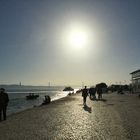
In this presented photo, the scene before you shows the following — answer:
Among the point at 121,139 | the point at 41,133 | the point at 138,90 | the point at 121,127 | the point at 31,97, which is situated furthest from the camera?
the point at 31,97

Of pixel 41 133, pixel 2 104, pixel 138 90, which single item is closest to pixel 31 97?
pixel 138 90

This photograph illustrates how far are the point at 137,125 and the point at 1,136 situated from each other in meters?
7.23

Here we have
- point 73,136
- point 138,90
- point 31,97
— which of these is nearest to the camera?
point 73,136

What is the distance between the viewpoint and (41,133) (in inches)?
536

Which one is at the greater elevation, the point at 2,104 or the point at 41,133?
the point at 2,104

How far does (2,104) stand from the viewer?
19.3 m

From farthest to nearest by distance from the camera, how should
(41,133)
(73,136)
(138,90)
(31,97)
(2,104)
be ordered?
1. (31,97)
2. (138,90)
3. (2,104)
4. (41,133)
5. (73,136)

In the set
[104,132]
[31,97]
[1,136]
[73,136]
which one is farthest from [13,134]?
[31,97]

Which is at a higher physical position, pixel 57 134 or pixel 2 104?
pixel 2 104

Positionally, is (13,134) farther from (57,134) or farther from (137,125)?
(137,125)

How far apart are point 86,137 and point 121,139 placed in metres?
1.51

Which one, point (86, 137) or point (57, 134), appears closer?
point (86, 137)

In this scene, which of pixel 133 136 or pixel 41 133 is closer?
pixel 133 136

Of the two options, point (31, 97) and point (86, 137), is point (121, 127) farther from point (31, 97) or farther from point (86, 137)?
point (31, 97)
